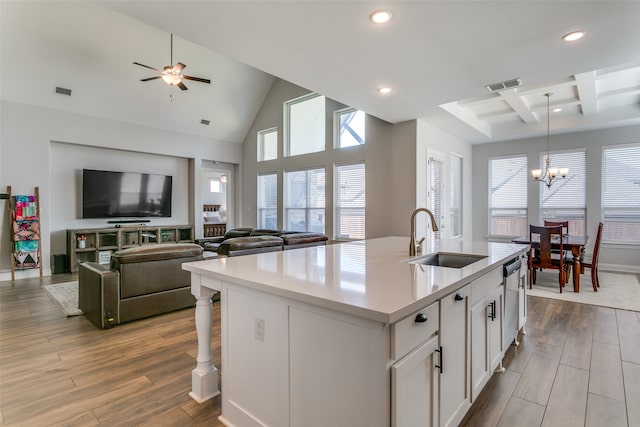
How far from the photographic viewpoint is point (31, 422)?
1.81 m

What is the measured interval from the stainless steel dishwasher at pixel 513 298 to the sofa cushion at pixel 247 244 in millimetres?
2858

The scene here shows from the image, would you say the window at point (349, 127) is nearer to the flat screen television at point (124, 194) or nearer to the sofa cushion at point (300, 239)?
the sofa cushion at point (300, 239)

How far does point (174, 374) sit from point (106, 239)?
564cm

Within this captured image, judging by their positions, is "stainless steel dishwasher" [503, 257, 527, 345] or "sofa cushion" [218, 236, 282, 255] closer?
"stainless steel dishwasher" [503, 257, 527, 345]

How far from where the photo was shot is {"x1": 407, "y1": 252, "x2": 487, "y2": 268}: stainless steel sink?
2338mm

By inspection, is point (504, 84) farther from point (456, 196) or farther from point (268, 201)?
point (268, 201)

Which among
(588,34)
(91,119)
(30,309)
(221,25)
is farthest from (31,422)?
(91,119)

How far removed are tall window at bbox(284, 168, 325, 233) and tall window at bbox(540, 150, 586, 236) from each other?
4847 mm

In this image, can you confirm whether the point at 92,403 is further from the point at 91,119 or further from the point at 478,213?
the point at 478,213

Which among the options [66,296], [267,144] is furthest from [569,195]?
[66,296]

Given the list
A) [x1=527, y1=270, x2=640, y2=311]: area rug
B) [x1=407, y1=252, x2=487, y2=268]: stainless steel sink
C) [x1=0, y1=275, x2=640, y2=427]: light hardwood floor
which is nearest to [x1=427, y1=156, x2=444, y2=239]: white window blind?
[x1=527, y1=270, x2=640, y2=311]: area rug

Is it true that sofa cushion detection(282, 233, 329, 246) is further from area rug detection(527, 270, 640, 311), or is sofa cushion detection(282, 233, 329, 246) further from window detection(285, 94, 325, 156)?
area rug detection(527, 270, 640, 311)

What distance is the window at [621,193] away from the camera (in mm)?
5809

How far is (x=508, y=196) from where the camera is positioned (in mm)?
7121
